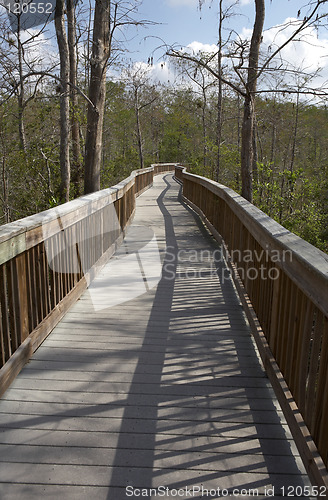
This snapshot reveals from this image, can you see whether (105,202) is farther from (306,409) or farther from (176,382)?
(306,409)

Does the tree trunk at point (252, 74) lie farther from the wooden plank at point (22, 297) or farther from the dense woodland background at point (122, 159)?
the wooden plank at point (22, 297)

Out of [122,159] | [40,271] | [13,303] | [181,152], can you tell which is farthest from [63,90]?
[181,152]

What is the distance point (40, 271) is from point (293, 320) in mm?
1843

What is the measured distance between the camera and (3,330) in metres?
2.83

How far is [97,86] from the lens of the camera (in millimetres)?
7320

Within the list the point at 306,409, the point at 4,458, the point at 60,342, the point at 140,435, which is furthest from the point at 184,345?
the point at 4,458

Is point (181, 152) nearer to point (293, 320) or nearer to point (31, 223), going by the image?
point (31, 223)

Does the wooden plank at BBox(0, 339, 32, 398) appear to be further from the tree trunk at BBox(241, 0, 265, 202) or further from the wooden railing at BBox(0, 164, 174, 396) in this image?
the tree trunk at BBox(241, 0, 265, 202)

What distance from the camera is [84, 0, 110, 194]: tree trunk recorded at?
712 cm

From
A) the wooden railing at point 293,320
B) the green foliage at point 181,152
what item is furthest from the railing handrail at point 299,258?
the green foliage at point 181,152

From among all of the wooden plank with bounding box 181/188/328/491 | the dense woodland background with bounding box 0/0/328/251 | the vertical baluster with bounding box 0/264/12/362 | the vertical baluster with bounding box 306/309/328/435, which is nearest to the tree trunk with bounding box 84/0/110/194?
the dense woodland background with bounding box 0/0/328/251

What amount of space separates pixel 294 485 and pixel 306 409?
345 millimetres

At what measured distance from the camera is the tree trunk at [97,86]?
23.4 ft

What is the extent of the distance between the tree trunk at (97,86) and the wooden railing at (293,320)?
389 cm
